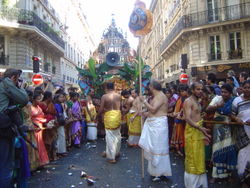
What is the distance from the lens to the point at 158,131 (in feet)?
14.6

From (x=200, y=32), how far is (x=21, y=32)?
587 inches

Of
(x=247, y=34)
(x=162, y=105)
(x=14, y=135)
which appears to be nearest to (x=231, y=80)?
(x=162, y=105)

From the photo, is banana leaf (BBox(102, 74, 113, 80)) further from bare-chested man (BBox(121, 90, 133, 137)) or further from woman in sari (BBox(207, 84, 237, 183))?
woman in sari (BBox(207, 84, 237, 183))

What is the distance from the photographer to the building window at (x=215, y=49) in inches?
757

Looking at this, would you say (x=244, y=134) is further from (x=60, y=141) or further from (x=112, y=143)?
(x=60, y=141)

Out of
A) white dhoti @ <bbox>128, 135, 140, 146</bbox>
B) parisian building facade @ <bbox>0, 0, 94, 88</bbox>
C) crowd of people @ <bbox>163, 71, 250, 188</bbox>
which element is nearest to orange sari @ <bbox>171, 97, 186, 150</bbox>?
crowd of people @ <bbox>163, 71, 250, 188</bbox>

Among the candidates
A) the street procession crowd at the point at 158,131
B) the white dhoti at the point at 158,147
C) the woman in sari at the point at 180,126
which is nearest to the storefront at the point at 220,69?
the street procession crowd at the point at 158,131

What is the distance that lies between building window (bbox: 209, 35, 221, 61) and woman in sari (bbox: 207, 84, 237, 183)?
16.0 m

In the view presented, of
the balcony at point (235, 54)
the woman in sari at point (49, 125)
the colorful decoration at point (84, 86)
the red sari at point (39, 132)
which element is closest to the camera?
the red sari at point (39, 132)

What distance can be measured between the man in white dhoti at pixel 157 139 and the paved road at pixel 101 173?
0.84ft

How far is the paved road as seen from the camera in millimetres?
4402

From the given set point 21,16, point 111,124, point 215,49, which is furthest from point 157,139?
point 21,16

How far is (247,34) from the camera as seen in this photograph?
59.1 ft

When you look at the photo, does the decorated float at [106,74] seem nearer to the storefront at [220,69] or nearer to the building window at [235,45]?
the storefront at [220,69]
